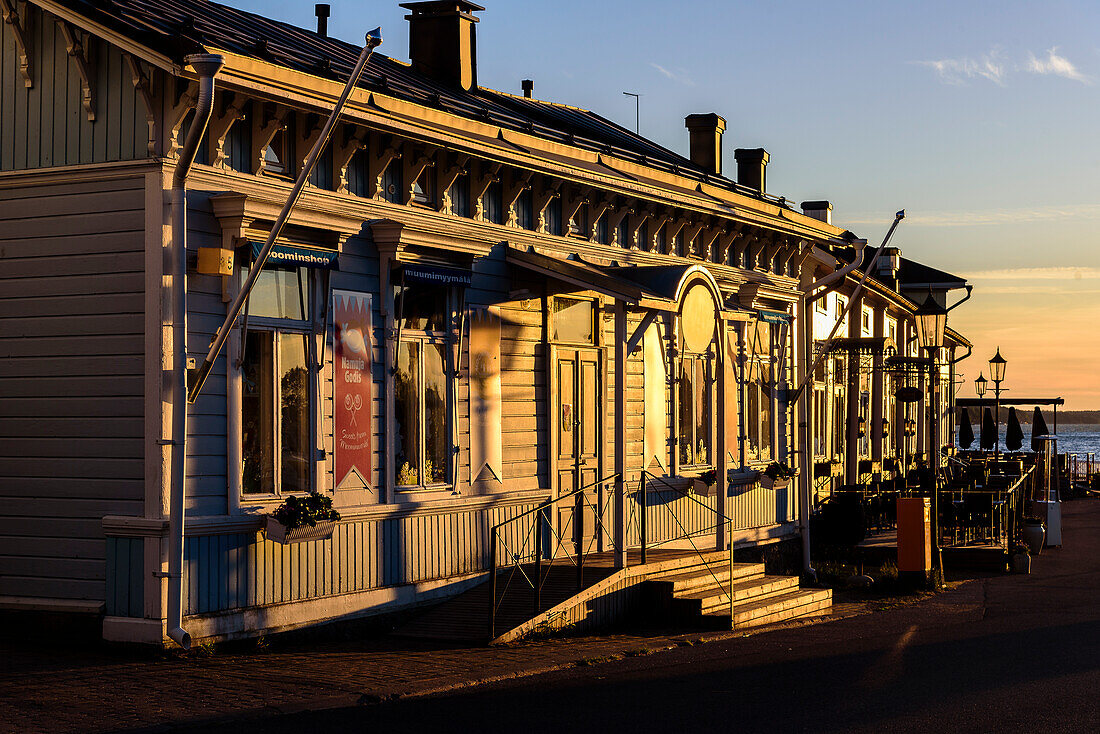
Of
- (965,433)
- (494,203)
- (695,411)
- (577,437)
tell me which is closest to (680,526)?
(695,411)

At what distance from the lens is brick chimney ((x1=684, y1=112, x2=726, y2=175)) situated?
26.1 meters

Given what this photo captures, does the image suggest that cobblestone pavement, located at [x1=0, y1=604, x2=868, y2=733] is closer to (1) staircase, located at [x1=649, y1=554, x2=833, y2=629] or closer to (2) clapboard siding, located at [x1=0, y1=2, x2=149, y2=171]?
(1) staircase, located at [x1=649, y1=554, x2=833, y2=629]

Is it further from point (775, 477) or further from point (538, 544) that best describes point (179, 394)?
point (775, 477)

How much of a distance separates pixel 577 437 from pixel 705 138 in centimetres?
1072

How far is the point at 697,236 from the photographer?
1997 centimetres

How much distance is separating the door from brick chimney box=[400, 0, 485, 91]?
4.84 meters

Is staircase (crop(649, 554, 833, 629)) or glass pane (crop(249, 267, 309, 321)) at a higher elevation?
glass pane (crop(249, 267, 309, 321))

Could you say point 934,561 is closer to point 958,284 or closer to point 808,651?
point 808,651

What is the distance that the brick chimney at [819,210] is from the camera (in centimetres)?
3489

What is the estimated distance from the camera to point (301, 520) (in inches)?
482

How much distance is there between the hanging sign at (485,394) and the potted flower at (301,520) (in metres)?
2.89

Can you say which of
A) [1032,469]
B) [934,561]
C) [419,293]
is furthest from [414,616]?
[1032,469]

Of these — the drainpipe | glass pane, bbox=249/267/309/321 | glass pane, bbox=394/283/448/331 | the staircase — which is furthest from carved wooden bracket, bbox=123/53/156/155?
the staircase

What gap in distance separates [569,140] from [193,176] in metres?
5.92
